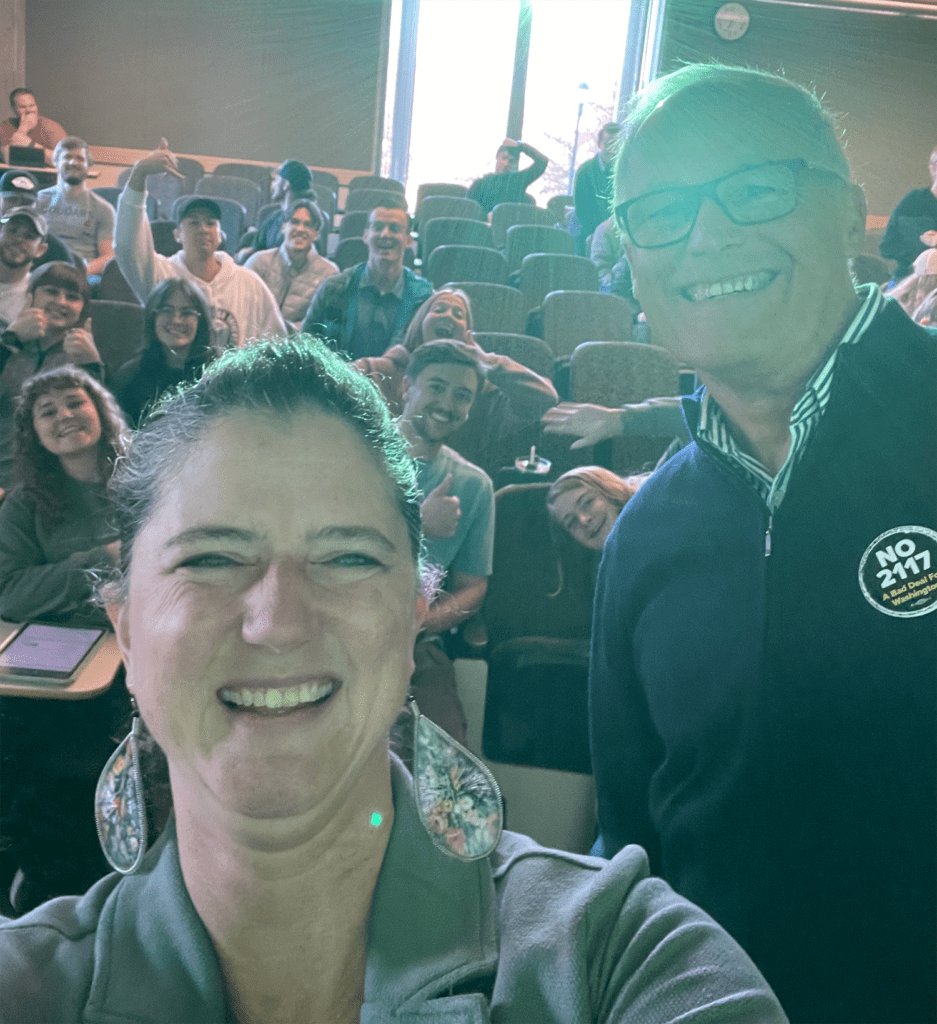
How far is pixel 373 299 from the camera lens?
9.99ft

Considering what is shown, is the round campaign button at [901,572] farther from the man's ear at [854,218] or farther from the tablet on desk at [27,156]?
the tablet on desk at [27,156]

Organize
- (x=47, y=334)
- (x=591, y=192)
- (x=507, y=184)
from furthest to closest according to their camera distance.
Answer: (x=507, y=184) < (x=591, y=192) < (x=47, y=334)

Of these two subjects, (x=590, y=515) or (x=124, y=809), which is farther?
(x=590, y=515)

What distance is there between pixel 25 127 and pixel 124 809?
6627mm

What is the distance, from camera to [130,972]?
62cm

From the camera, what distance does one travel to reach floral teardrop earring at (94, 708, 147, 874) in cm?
67

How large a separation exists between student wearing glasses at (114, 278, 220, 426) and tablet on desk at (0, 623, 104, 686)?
0.94 metres

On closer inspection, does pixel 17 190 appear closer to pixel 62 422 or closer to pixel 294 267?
pixel 294 267

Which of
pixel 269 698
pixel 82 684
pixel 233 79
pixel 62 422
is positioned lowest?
pixel 82 684

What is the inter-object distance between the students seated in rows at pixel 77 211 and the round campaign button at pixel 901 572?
4249 millimetres

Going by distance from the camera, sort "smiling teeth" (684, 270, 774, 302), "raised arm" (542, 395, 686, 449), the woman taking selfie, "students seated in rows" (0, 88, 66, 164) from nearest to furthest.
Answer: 1. the woman taking selfie
2. "smiling teeth" (684, 270, 774, 302)
3. "raised arm" (542, 395, 686, 449)
4. "students seated in rows" (0, 88, 66, 164)

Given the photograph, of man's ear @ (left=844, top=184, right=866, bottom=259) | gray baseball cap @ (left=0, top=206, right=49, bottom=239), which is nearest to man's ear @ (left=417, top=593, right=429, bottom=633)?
man's ear @ (left=844, top=184, right=866, bottom=259)

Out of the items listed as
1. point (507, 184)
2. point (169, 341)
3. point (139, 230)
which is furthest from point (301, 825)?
point (507, 184)

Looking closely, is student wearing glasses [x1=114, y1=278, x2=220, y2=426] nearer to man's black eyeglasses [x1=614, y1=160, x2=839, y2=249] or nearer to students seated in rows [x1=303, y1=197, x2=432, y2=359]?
students seated in rows [x1=303, y1=197, x2=432, y2=359]
